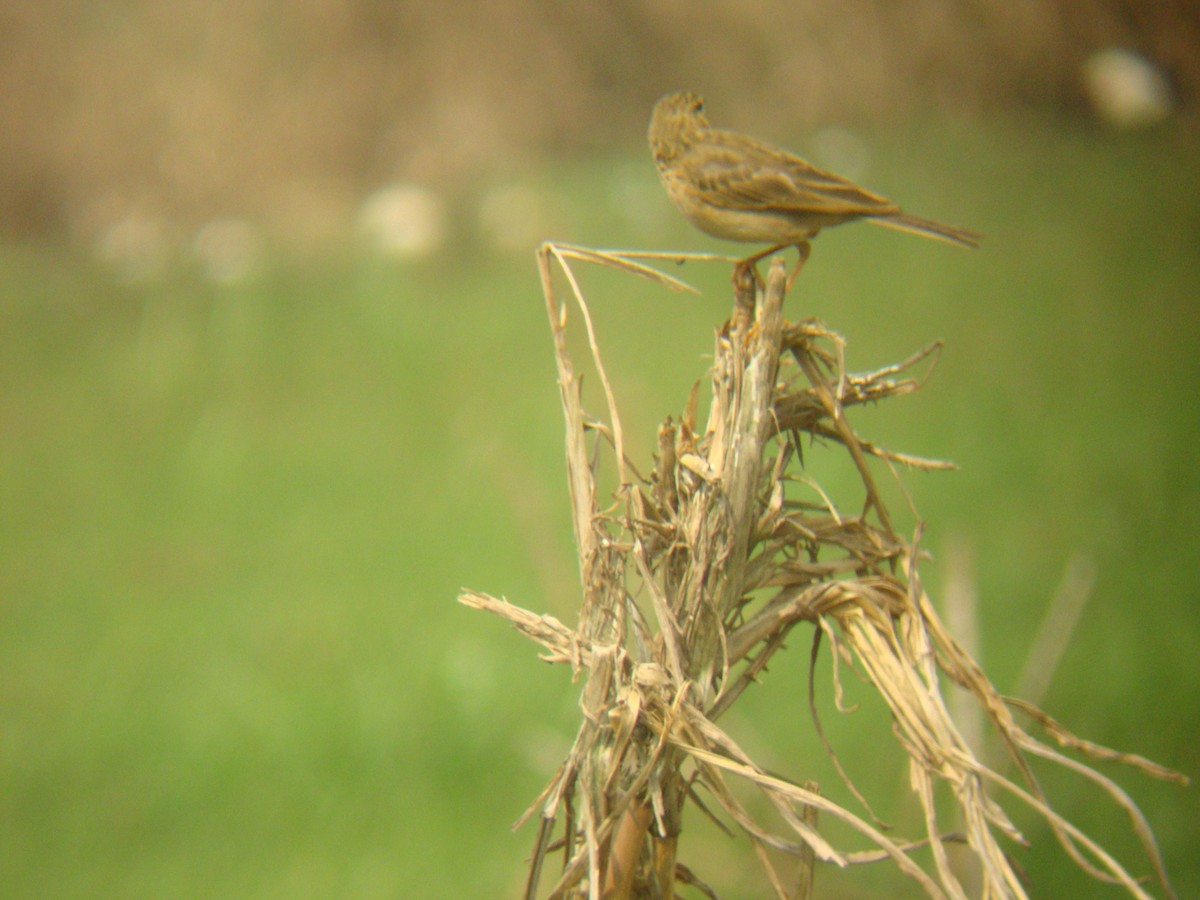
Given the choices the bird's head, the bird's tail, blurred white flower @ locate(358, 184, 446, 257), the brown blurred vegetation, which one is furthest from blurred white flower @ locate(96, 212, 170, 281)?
the bird's tail

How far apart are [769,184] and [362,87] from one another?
2.05 meters

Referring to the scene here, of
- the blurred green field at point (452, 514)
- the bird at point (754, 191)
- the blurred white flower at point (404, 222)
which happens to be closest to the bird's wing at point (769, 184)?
the bird at point (754, 191)

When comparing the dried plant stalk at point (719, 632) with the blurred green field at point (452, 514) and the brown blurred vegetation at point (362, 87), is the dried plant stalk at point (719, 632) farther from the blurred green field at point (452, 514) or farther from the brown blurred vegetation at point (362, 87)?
the brown blurred vegetation at point (362, 87)

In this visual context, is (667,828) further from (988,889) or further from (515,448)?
(515,448)

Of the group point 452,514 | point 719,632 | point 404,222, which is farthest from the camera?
point 404,222

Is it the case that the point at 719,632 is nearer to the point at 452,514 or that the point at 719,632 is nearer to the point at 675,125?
the point at 675,125

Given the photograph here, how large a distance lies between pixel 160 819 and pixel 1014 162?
6.34 ft

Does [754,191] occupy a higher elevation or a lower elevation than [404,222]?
lower

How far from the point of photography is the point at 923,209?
2.06m

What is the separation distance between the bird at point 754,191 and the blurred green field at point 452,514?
56 cm

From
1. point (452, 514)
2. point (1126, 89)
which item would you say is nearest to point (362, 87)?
point (452, 514)

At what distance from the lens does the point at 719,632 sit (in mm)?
563

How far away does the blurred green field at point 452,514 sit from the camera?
5.46 ft

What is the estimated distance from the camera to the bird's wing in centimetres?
83
